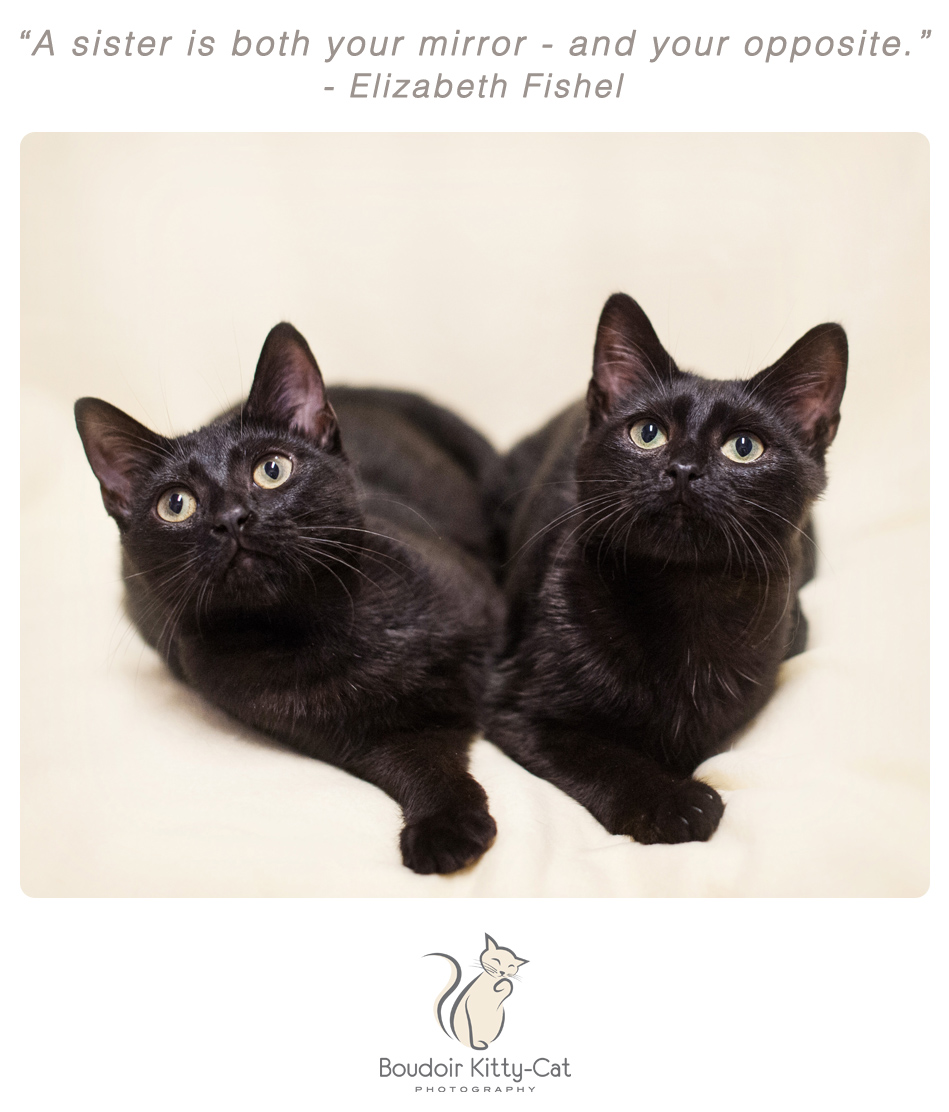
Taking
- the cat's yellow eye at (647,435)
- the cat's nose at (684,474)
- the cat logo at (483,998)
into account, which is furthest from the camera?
the cat's yellow eye at (647,435)

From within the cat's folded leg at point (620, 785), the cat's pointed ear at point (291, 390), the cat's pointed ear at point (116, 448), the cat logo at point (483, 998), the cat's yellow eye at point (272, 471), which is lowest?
the cat logo at point (483, 998)

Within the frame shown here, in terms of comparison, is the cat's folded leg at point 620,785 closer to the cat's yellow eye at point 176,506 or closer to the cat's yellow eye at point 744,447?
the cat's yellow eye at point 744,447

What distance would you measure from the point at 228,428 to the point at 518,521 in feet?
2.81

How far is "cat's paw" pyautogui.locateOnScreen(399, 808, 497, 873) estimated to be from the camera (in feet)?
4.43

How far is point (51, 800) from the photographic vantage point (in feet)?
4.94

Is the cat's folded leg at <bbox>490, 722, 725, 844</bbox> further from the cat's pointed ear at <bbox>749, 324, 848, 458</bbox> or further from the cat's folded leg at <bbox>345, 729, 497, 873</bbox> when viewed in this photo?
the cat's pointed ear at <bbox>749, 324, 848, 458</bbox>

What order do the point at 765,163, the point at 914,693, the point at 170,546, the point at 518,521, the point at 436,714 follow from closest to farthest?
the point at 170,546, the point at 914,693, the point at 436,714, the point at 765,163, the point at 518,521

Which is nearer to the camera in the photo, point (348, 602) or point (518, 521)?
point (348, 602)

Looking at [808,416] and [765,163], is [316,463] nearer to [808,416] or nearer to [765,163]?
[808,416]

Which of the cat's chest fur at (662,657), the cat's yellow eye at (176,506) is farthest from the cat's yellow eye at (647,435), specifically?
the cat's yellow eye at (176,506)

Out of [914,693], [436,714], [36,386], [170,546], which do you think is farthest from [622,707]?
[36,386]

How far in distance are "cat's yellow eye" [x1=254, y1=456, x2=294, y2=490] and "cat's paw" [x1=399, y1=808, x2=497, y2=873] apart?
0.59 meters

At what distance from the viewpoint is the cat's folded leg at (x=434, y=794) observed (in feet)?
4.47
